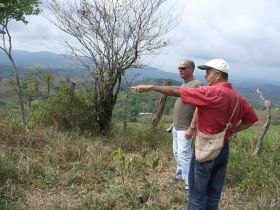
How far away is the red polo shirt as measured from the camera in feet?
13.4

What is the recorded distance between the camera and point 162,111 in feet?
36.9

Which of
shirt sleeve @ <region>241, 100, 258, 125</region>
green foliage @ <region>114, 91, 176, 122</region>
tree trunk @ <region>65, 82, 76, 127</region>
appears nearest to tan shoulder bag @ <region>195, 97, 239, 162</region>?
shirt sleeve @ <region>241, 100, 258, 125</region>

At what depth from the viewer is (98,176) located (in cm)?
677

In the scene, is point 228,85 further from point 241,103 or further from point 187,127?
point 187,127

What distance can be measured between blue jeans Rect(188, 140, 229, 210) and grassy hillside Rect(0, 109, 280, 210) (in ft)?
3.99

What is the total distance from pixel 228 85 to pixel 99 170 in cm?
331

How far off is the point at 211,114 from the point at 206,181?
702 mm

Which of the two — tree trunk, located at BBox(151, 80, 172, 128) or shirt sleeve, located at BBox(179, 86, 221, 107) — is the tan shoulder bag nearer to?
shirt sleeve, located at BBox(179, 86, 221, 107)

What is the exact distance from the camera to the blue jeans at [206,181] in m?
4.38

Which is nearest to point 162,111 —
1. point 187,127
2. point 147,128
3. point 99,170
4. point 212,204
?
point 147,128

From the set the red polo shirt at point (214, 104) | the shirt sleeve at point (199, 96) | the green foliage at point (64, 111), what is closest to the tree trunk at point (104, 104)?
the green foliage at point (64, 111)

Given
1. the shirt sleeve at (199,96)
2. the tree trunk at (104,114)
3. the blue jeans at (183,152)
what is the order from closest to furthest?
the shirt sleeve at (199,96)
the blue jeans at (183,152)
the tree trunk at (104,114)

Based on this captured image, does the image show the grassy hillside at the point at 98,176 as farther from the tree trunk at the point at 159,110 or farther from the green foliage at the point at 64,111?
the tree trunk at the point at 159,110

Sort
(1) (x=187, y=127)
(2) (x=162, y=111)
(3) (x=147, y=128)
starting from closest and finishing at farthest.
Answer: (1) (x=187, y=127) < (3) (x=147, y=128) < (2) (x=162, y=111)
